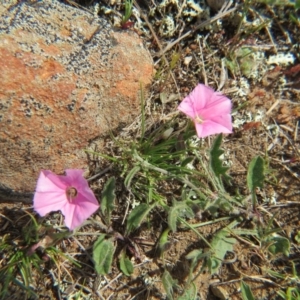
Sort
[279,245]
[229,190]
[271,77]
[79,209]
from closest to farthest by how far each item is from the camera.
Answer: [79,209], [279,245], [229,190], [271,77]

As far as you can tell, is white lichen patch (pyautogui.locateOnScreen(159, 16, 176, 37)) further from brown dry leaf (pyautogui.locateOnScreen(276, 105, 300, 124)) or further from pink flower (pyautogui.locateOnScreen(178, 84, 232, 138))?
brown dry leaf (pyautogui.locateOnScreen(276, 105, 300, 124))

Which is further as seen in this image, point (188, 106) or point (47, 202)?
point (188, 106)

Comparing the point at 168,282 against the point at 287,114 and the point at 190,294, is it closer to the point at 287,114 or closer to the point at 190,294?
the point at 190,294

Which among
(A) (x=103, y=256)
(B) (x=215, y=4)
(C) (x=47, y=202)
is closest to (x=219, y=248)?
(A) (x=103, y=256)

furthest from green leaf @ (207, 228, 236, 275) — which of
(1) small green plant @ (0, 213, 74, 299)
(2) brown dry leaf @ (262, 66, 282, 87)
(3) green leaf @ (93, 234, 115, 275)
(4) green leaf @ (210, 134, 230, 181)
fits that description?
(2) brown dry leaf @ (262, 66, 282, 87)

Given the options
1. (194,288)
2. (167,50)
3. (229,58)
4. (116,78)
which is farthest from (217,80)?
(194,288)

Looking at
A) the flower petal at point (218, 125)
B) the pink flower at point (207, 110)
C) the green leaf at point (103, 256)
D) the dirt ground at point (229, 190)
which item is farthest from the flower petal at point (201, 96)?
the green leaf at point (103, 256)

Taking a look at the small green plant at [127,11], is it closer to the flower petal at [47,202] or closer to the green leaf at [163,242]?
the flower petal at [47,202]
